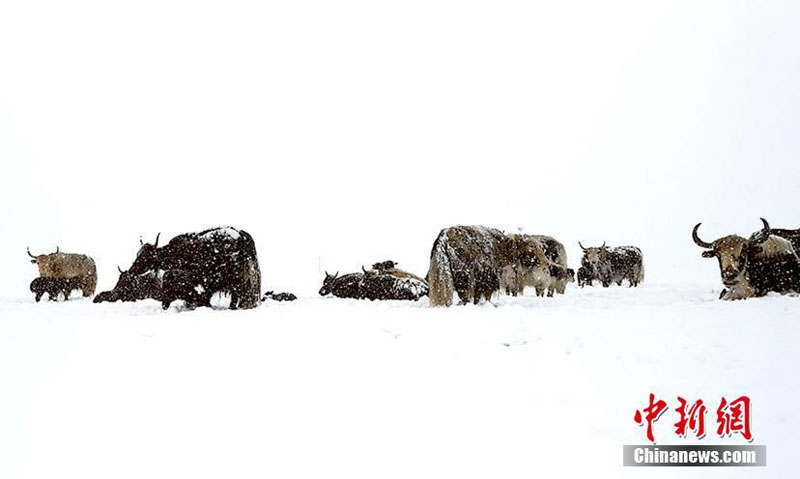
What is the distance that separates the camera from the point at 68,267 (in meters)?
16.9

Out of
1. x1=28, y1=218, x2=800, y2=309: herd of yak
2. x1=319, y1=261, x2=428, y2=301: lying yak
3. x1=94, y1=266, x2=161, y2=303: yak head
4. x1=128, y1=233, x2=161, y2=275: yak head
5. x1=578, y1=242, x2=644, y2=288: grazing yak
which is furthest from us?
x1=578, y1=242, x2=644, y2=288: grazing yak

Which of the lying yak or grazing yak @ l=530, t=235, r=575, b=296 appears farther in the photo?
the lying yak

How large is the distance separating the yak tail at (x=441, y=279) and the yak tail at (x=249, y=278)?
3.60m

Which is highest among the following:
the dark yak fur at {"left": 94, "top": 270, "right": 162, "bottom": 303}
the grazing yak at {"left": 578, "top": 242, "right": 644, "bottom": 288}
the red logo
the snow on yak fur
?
the grazing yak at {"left": 578, "top": 242, "right": 644, "bottom": 288}

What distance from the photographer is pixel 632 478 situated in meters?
4.47

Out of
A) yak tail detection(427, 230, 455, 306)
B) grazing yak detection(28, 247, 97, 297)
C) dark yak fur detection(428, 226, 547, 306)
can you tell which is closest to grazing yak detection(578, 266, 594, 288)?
dark yak fur detection(428, 226, 547, 306)

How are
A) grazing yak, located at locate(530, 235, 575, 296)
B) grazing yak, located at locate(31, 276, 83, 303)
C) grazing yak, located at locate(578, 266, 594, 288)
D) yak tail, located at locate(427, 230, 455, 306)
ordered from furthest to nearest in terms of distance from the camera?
grazing yak, located at locate(578, 266, 594, 288), grazing yak, located at locate(31, 276, 83, 303), grazing yak, located at locate(530, 235, 575, 296), yak tail, located at locate(427, 230, 455, 306)

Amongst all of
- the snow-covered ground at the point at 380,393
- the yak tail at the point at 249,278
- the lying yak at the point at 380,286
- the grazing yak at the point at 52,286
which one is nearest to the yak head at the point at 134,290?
the grazing yak at the point at 52,286

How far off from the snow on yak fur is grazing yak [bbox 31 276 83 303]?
5.25 meters

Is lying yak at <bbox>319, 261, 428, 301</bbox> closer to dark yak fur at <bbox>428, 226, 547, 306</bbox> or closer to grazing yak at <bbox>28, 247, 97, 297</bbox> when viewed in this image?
dark yak fur at <bbox>428, 226, 547, 306</bbox>

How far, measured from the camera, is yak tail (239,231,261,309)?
447 inches

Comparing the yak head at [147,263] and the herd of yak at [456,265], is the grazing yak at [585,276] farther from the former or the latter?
the yak head at [147,263]

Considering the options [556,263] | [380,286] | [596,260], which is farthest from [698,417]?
[596,260]

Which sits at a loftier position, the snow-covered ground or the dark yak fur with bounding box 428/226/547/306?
the dark yak fur with bounding box 428/226/547/306
